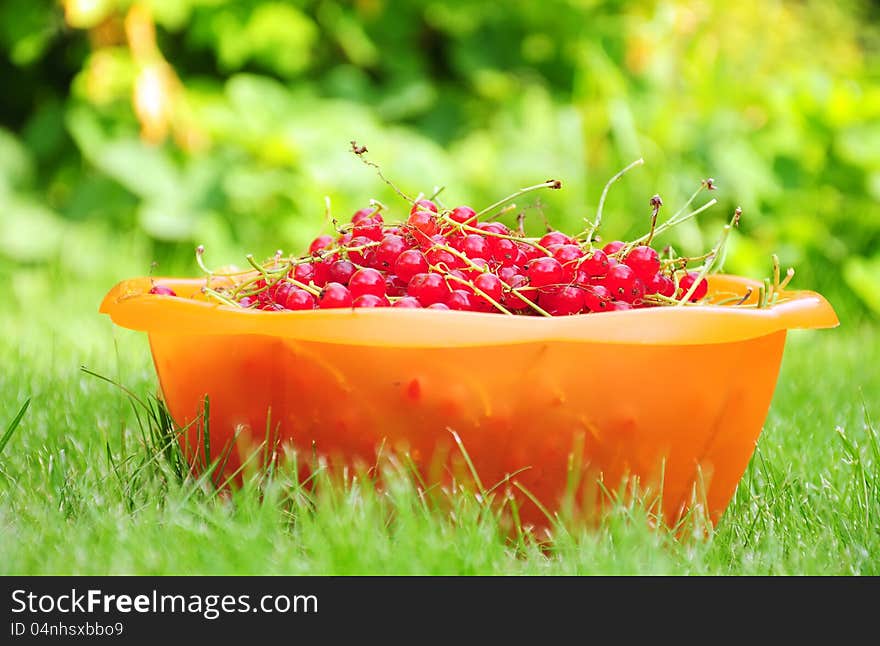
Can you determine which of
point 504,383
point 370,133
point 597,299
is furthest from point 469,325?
point 370,133

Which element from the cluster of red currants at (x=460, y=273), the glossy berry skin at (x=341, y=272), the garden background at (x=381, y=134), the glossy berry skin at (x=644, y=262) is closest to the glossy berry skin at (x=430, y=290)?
the cluster of red currants at (x=460, y=273)

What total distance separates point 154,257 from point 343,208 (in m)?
0.56

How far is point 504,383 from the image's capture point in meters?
1.09

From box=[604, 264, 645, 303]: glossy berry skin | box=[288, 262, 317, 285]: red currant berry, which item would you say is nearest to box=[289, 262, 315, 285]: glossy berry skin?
box=[288, 262, 317, 285]: red currant berry

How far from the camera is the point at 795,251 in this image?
292 centimetres

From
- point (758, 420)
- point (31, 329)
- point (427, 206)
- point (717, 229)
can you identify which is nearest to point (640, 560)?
point (758, 420)

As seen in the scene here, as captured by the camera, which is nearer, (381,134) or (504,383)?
(504,383)

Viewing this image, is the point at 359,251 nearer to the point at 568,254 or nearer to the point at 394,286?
the point at 394,286

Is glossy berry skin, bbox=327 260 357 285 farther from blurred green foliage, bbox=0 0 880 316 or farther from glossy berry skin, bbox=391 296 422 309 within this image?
blurred green foliage, bbox=0 0 880 316

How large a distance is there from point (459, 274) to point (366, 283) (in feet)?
0.32

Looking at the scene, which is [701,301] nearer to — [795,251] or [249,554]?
[249,554]

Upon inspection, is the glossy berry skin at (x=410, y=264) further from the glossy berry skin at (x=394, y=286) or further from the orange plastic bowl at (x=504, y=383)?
the orange plastic bowl at (x=504, y=383)

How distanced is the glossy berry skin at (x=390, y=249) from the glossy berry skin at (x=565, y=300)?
0.57 feet

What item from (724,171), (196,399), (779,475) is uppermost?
(724,171)
